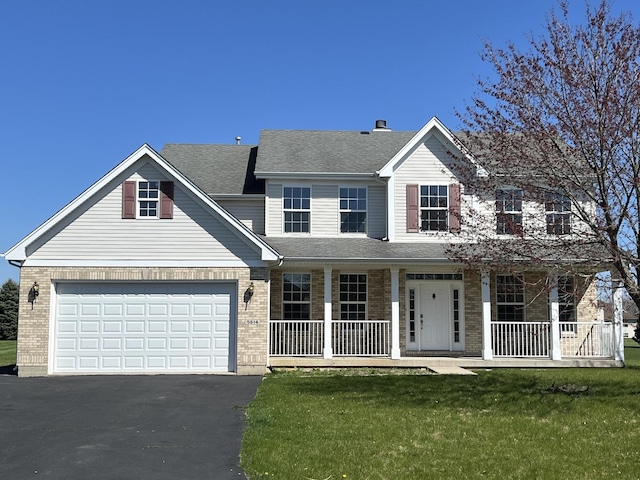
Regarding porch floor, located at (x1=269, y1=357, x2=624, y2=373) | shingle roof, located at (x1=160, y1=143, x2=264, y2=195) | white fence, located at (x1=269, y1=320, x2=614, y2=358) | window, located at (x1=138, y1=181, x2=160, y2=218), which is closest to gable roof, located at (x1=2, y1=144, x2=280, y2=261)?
window, located at (x1=138, y1=181, x2=160, y2=218)

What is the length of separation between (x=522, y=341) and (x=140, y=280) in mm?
11395

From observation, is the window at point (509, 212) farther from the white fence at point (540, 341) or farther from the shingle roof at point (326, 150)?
the shingle roof at point (326, 150)

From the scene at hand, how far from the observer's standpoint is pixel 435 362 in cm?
1775

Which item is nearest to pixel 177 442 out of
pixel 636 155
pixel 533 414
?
pixel 533 414

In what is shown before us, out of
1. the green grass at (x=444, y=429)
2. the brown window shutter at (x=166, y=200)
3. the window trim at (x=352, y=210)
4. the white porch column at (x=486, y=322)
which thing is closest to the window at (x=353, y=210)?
the window trim at (x=352, y=210)

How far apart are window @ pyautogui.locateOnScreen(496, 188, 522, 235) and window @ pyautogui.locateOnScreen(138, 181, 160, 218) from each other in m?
8.82

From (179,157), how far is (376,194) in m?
8.13

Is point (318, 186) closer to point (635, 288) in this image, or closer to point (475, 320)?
point (475, 320)

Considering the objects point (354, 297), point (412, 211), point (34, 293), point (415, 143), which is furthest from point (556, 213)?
point (34, 293)

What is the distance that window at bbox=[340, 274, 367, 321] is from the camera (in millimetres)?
19891

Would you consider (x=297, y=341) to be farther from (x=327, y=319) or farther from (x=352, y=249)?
(x=352, y=249)

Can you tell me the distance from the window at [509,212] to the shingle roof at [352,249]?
3359mm

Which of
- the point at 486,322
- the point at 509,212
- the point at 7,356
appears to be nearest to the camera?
the point at 509,212

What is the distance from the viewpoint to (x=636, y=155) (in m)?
12.5
